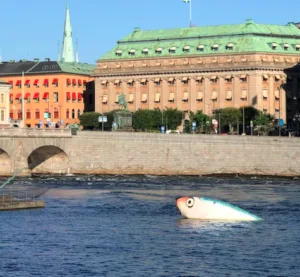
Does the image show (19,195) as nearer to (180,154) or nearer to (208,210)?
(208,210)

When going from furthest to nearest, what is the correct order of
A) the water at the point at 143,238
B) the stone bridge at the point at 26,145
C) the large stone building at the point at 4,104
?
the large stone building at the point at 4,104
the stone bridge at the point at 26,145
the water at the point at 143,238

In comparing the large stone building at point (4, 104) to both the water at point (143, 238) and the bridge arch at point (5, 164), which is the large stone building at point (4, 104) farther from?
the water at point (143, 238)

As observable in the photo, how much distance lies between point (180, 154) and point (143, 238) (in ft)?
239

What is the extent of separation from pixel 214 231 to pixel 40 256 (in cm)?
1668

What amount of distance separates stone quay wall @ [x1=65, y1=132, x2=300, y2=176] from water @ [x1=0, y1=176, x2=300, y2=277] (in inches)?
1161

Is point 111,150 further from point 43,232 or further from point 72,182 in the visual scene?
point 43,232

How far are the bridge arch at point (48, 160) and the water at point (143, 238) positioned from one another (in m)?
37.2

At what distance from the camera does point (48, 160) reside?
548ft

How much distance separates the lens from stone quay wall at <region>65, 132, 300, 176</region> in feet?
515

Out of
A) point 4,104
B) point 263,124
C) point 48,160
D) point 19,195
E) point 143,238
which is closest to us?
point 143,238

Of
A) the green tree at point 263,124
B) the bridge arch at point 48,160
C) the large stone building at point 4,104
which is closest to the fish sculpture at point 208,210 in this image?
the bridge arch at point 48,160

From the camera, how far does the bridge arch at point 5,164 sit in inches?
6378

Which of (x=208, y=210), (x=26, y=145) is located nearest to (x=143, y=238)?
(x=208, y=210)

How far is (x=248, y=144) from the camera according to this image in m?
159
